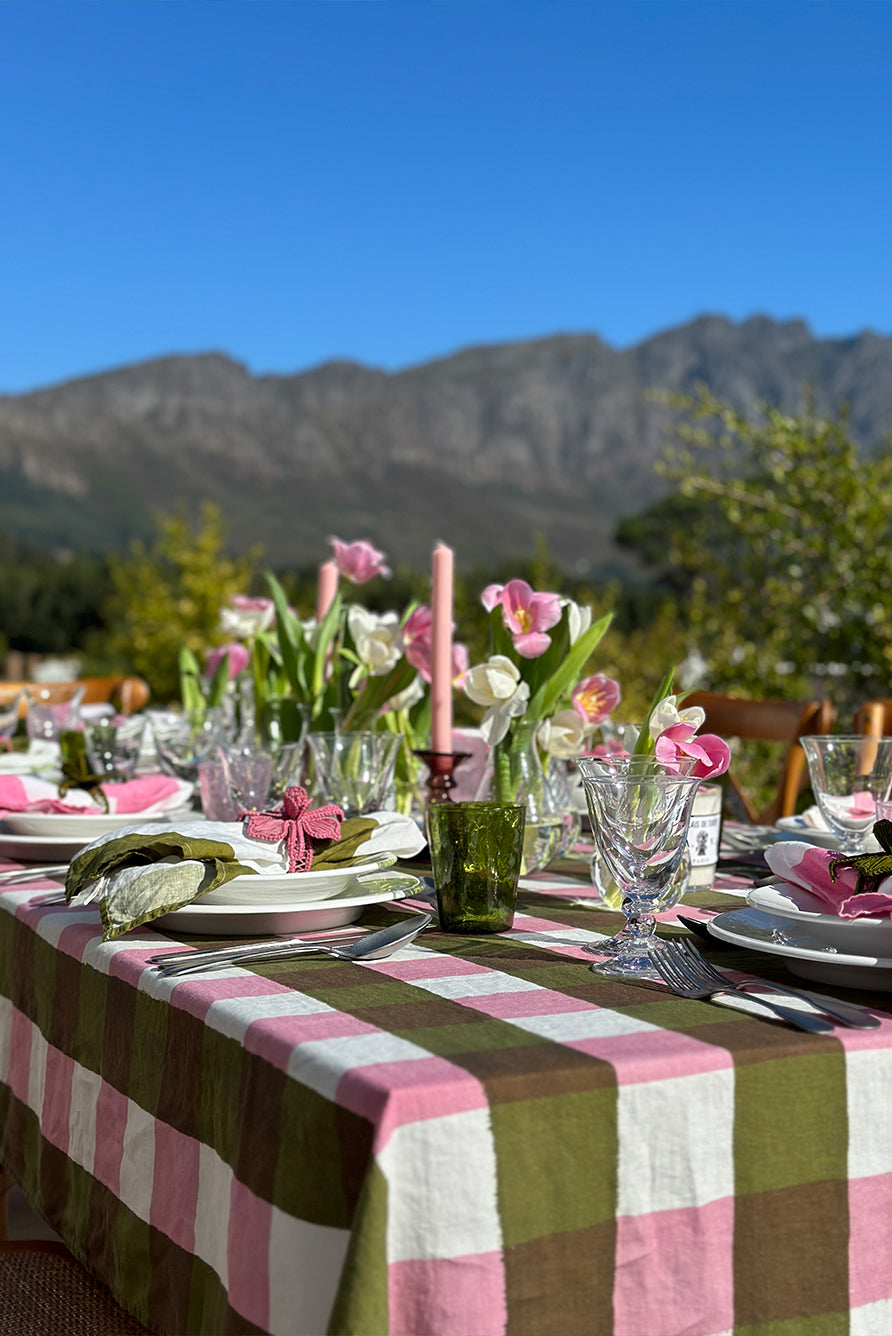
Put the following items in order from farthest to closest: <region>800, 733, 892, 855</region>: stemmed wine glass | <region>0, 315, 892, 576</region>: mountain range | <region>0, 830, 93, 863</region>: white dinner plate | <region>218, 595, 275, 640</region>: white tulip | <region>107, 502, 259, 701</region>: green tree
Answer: <region>0, 315, 892, 576</region>: mountain range → <region>107, 502, 259, 701</region>: green tree → <region>218, 595, 275, 640</region>: white tulip → <region>0, 830, 93, 863</region>: white dinner plate → <region>800, 733, 892, 855</region>: stemmed wine glass

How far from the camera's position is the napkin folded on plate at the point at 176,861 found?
1148mm

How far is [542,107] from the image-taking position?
78.2 metres

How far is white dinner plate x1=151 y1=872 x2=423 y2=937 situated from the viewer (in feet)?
3.88

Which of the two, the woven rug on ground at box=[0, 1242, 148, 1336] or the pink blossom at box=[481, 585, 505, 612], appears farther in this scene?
the pink blossom at box=[481, 585, 505, 612]

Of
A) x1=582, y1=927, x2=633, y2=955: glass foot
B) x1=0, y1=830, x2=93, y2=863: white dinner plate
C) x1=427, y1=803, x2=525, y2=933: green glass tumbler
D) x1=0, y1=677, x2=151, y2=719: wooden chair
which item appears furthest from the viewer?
x1=0, y1=677, x2=151, y2=719: wooden chair

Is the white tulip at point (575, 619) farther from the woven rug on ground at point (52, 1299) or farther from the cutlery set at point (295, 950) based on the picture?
the woven rug on ground at point (52, 1299)

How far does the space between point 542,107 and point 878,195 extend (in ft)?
78.5

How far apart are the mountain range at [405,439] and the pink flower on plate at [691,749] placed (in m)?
66.7

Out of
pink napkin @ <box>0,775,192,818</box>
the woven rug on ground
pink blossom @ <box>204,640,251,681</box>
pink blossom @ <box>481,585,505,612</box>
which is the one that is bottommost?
the woven rug on ground

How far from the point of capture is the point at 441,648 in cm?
172

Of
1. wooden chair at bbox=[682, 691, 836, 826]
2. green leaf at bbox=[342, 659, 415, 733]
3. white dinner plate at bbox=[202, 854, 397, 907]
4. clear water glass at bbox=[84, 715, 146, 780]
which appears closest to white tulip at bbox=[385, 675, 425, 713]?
green leaf at bbox=[342, 659, 415, 733]

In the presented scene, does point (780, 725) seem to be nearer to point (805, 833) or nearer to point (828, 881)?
point (805, 833)

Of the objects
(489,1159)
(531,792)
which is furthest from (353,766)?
(489,1159)

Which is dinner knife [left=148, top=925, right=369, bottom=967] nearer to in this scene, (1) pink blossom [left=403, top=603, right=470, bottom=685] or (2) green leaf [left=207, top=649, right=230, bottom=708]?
(1) pink blossom [left=403, top=603, right=470, bottom=685]
